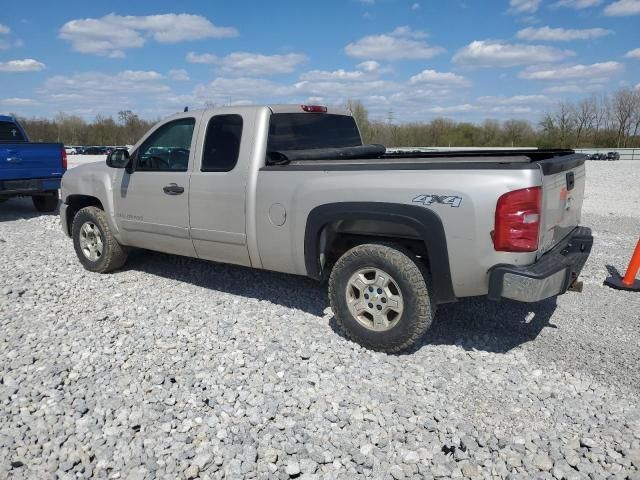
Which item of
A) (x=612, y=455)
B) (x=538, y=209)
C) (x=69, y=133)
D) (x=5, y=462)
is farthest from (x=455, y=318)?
(x=69, y=133)

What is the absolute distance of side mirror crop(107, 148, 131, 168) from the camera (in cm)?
548

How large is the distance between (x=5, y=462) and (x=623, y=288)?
571cm

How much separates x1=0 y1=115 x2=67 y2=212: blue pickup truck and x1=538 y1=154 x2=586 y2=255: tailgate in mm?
9393

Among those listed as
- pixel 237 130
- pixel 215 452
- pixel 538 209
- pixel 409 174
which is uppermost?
pixel 237 130

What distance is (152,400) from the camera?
3.33 meters

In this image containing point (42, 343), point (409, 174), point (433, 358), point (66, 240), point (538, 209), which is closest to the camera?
point (538, 209)

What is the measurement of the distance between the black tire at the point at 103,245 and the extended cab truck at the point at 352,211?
48mm

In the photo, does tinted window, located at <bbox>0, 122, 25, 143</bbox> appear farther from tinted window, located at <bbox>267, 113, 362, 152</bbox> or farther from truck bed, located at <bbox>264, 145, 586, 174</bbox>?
truck bed, located at <bbox>264, 145, 586, 174</bbox>

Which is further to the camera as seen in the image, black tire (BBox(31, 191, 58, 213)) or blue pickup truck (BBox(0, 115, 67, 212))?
black tire (BBox(31, 191, 58, 213))

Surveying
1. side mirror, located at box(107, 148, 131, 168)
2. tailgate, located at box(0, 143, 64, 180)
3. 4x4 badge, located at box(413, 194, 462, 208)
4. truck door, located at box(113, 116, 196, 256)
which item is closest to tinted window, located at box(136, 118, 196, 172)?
truck door, located at box(113, 116, 196, 256)

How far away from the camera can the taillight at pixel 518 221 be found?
3219 mm

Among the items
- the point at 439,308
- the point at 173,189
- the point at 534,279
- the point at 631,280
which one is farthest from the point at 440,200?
the point at 631,280

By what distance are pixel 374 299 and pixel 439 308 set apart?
1.35 meters

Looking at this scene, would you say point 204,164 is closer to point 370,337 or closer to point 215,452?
point 370,337
